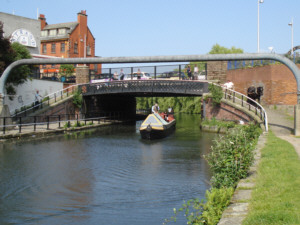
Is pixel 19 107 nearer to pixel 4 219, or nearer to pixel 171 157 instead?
pixel 171 157

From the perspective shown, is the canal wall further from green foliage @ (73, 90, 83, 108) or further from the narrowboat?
green foliage @ (73, 90, 83, 108)

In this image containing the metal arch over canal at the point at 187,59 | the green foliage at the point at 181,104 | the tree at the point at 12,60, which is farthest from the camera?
the green foliage at the point at 181,104

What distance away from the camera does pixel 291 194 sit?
22.5ft

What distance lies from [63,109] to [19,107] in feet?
12.5

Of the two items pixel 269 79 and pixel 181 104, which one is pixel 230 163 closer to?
pixel 269 79

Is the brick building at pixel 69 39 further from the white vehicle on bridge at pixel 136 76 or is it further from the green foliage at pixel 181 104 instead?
the white vehicle on bridge at pixel 136 76

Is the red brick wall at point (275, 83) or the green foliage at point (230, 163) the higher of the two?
the red brick wall at point (275, 83)

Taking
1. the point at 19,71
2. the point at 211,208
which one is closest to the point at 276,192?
the point at 211,208

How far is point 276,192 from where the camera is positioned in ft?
23.7

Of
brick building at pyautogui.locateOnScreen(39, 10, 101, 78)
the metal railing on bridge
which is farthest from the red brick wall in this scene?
brick building at pyautogui.locateOnScreen(39, 10, 101, 78)

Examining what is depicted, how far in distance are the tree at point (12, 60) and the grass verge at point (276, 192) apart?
64.6 feet

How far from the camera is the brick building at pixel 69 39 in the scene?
5834 cm

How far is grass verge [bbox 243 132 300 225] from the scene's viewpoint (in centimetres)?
571

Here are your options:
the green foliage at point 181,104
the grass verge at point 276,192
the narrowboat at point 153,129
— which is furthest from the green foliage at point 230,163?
the green foliage at point 181,104
